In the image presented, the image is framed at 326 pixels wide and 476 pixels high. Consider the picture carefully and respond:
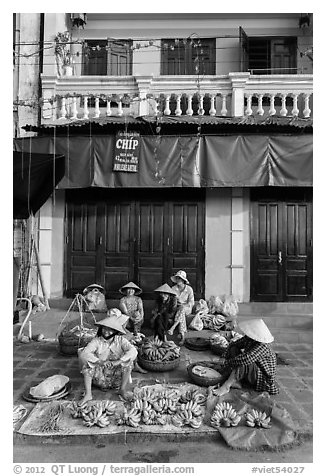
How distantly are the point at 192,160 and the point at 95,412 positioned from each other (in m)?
5.65

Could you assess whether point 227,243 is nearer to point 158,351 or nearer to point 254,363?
point 158,351

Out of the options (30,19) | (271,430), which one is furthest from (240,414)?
(30,19)

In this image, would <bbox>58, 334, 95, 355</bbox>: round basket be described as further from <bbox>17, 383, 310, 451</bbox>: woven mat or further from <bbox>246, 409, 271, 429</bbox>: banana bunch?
<bbox>246, 409, 271, 429</bbox>: banana bunch

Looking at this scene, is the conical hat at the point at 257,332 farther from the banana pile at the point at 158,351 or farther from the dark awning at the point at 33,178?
the dark awning at the point at 33,178

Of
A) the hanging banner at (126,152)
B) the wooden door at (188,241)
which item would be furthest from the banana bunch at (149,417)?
the hanging banner at (126,152)

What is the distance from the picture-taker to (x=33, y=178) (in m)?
6.80

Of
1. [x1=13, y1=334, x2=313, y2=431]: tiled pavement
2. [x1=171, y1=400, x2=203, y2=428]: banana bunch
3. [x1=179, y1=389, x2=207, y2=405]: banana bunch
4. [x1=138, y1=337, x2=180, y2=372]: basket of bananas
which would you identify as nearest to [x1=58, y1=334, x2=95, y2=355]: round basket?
[x1=13, y1=334, x2=313, y2=431]: tiled pavement

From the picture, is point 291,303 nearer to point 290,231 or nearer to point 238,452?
point 290,231

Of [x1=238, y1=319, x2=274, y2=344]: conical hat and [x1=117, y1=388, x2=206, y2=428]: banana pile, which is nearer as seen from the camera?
[x1=117, y1=388, x2=206, y2=428]: banana pile

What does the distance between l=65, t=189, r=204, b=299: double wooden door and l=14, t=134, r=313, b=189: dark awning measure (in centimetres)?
72

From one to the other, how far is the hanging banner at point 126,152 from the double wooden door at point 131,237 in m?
0.86

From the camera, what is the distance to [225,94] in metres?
8.69

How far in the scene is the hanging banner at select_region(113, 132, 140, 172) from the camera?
7844 mm

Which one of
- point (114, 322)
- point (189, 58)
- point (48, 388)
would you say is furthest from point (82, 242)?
point (189, 58)
